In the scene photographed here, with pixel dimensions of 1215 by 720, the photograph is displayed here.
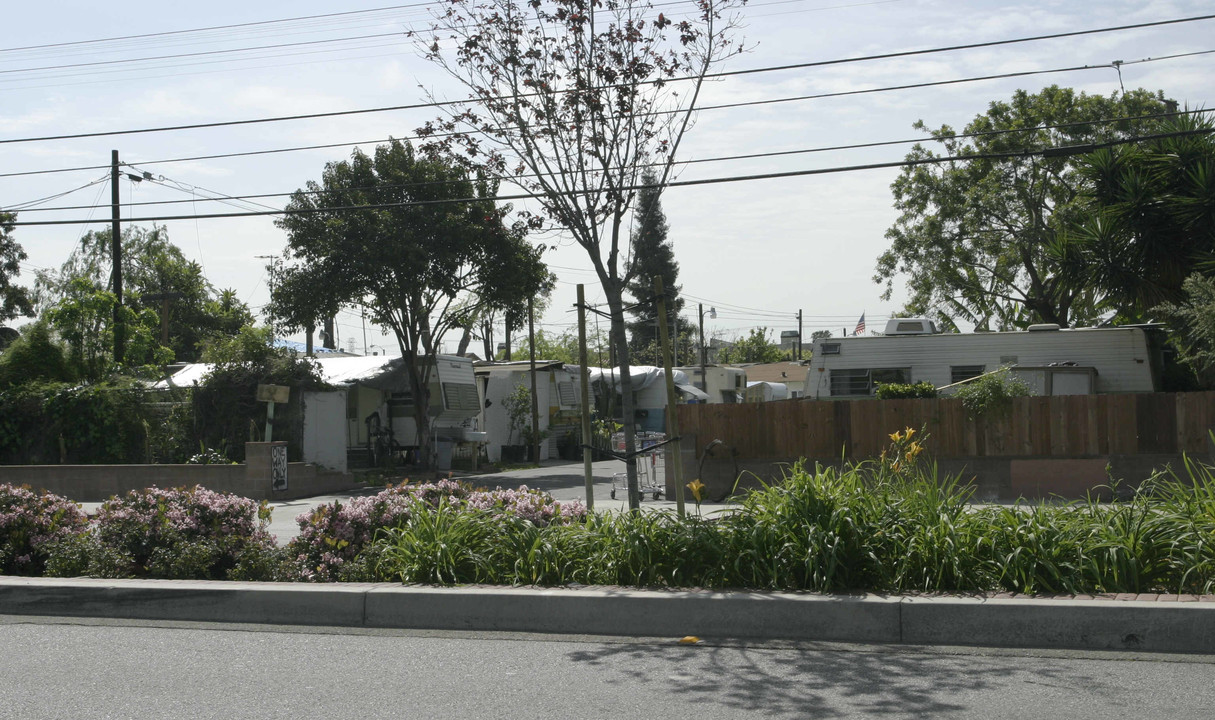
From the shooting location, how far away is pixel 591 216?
933 cm

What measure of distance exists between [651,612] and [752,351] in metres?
89.0

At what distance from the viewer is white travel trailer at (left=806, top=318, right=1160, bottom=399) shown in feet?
62.0

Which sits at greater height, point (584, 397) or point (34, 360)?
point (34, 360)

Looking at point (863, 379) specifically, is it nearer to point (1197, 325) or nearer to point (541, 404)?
point (1197, 325)

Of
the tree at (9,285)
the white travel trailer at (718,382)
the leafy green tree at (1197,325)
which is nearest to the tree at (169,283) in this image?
the tree at (9,285)

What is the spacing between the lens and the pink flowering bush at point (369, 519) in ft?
26.5

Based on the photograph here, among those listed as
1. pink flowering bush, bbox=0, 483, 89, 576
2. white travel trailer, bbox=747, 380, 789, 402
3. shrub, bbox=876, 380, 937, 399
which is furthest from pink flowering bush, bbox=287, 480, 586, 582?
white travel trailer, bbox=747, 380, 789, 402

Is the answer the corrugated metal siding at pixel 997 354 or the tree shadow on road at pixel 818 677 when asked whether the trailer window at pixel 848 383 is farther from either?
the tree shadow on road at pixel 818 677

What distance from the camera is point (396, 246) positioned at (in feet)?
79.5

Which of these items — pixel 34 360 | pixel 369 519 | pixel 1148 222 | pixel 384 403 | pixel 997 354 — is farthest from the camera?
pixel 384 403

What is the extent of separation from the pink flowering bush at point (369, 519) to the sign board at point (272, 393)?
12.1 meters

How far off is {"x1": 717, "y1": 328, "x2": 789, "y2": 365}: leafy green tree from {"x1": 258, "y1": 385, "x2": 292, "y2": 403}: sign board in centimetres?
7397

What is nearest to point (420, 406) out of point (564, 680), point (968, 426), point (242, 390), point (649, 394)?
point (242, 390)

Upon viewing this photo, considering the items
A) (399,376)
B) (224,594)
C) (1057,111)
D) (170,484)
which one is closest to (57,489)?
(170,484)
